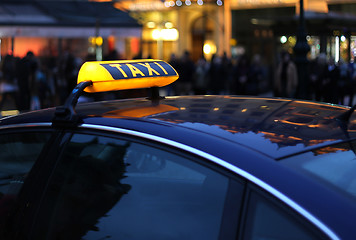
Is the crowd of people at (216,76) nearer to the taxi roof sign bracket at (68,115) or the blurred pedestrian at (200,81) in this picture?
the blurred pedestrian at (200,81)

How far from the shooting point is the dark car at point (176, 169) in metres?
1.69

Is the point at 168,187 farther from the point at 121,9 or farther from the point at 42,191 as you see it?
the point at 121,9

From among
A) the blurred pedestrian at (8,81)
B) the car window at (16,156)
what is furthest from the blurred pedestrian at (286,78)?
the car window at (16,156)

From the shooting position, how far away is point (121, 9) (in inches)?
692

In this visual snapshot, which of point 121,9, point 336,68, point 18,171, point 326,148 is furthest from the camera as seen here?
point 121,9

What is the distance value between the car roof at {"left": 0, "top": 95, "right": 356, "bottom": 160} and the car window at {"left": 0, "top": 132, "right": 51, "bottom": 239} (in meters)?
0.08

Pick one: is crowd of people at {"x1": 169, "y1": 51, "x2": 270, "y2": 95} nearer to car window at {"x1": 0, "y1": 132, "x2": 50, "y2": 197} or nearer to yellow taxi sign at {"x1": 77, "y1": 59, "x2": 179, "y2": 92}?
yellow taxi sign at {"x1": 77, "y1": 59, "x2": 179, "y2": 92}

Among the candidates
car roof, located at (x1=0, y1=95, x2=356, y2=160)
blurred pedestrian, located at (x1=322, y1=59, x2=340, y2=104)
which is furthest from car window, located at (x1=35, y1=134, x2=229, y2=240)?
blurred pedestrian, located at (x1=322, y1=59, x2=340, y2=104)

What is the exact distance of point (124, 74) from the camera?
2.51m

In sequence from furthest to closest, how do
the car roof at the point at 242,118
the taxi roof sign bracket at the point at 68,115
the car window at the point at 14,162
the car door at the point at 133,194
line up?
the car window at the point at 14,162
the taxi roof sign bracket at the point at 68,115
the car roof at the point at 242,118
the car door at the point at 133,194

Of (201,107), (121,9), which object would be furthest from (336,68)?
(201,107)

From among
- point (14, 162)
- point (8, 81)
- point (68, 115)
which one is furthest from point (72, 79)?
point (68, 115)

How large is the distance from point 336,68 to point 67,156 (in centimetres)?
1267

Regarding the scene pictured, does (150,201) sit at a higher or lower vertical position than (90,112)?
lower
